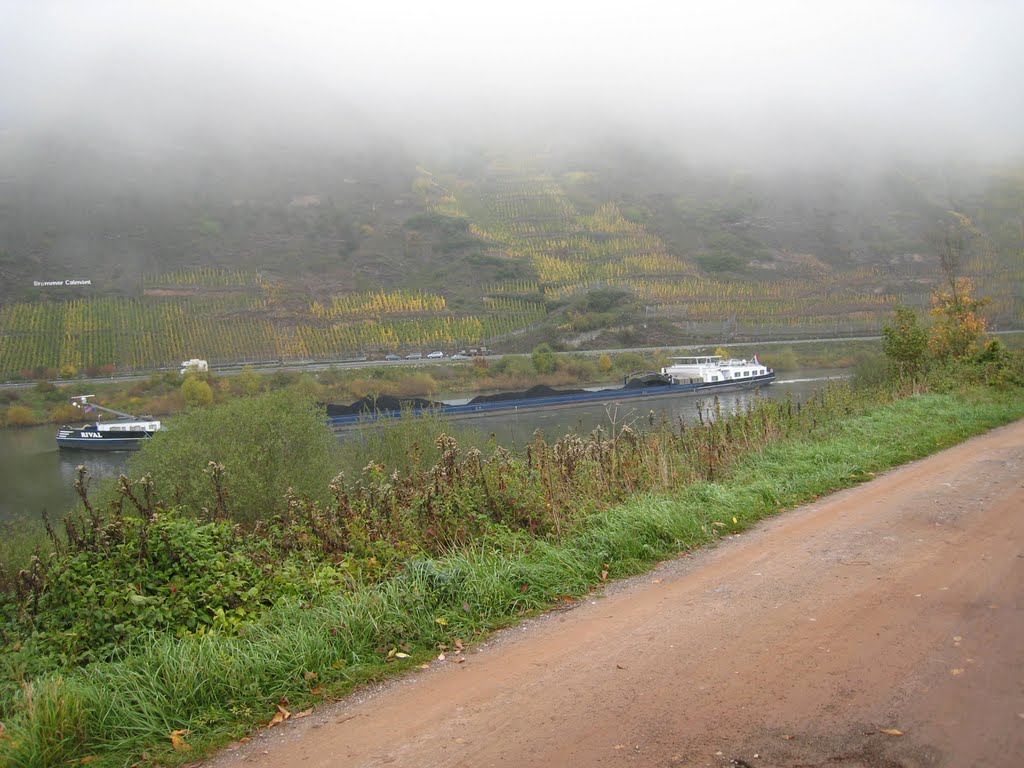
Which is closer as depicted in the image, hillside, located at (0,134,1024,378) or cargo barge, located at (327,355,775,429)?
cargo barge, located at (327,355,775,429)

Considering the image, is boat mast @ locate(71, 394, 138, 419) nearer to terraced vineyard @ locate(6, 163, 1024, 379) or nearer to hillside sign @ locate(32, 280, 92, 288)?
terraced vineyard @ locate(6, 163, 1024, 379)

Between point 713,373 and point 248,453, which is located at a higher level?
point 248,453

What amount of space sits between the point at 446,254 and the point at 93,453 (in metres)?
71.1

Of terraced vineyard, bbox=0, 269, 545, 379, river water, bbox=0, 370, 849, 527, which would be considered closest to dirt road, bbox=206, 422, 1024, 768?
river water, bbox=0, 370, 849, 527

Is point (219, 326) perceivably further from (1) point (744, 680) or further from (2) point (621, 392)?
(1) point (744, 680)

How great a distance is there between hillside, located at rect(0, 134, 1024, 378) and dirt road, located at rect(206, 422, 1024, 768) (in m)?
63.4

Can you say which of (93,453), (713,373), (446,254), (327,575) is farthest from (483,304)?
(327,575)

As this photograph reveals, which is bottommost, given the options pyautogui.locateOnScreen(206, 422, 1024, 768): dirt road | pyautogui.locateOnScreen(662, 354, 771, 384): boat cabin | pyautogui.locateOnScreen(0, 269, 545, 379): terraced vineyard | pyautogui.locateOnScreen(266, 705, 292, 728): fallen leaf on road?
pyautogui.locateOnScreen(662, 354, 771, 384): boat cabin

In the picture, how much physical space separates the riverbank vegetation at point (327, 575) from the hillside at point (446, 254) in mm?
61134

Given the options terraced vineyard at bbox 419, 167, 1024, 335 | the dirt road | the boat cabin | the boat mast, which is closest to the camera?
the dirt road

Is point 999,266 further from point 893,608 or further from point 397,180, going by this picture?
point 397,180

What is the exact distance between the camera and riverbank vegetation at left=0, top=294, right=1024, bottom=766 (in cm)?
367

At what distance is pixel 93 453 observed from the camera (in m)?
38.1

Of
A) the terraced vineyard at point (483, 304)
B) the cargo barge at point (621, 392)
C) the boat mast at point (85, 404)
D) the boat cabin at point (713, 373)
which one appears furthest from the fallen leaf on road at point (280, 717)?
the terraced vineyard at point (483, 304)
